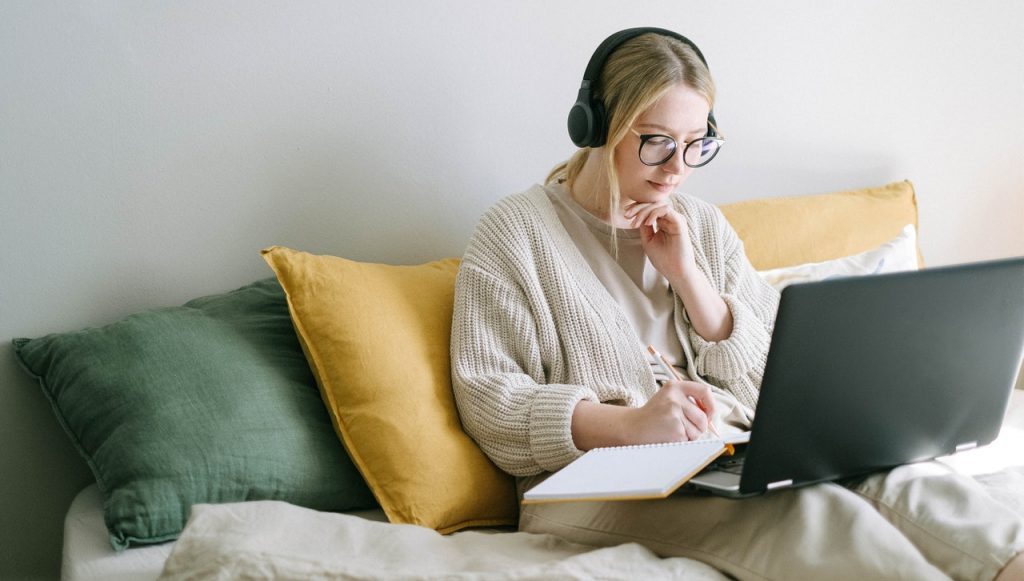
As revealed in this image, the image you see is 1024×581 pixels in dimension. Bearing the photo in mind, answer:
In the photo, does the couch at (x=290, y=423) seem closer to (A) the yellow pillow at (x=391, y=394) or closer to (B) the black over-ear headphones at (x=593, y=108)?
(A) the yellow pillow at (x=391, y=394)

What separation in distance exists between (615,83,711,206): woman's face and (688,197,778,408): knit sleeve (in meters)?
0.19

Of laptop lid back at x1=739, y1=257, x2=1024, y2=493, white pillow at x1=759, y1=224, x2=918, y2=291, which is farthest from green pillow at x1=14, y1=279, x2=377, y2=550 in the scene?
white pillow at x1=759, y1=224, x2=918, y2=291

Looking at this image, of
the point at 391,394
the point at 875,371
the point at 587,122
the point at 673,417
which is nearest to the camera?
the point at 875,371

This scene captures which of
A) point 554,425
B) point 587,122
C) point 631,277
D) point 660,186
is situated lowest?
point 554,425

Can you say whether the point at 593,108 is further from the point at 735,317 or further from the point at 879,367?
the point at 879,367

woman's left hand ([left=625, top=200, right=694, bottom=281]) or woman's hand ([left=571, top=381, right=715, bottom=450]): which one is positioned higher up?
woman's left hand ([left=625, top=200, right=694, bottom=281])

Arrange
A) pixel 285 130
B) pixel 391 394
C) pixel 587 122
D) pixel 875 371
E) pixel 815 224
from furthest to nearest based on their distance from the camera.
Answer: pixel 815 224 < pixel 285 130 < pixel 587 122 < pixel 391 394 < pixel 875 371

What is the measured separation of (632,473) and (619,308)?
51 centimetres

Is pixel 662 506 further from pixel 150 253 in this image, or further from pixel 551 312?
pixel 150 253

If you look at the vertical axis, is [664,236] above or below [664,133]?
below

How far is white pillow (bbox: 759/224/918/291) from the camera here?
2.01 metres

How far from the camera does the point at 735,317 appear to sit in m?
1.70

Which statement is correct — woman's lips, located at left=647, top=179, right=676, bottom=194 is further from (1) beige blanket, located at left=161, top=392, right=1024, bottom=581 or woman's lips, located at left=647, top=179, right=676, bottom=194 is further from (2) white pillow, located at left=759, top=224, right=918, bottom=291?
(1) beige blanket, located at left=161, top=392, right=1024, bottom=581

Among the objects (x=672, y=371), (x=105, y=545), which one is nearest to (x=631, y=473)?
(x=672, y=371)
